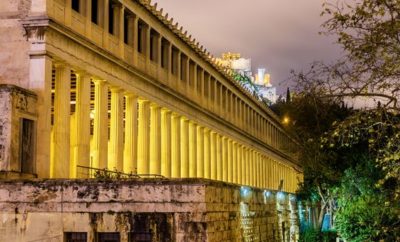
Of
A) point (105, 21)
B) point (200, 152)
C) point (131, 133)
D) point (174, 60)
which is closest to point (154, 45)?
point (174, 60)

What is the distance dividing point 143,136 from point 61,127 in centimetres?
1220

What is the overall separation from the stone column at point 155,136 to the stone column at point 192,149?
8638 millimetres

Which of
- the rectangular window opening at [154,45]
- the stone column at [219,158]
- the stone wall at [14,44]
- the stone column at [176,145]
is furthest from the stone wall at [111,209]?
the stone column at [219,158]

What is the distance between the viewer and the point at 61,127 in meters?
35.0

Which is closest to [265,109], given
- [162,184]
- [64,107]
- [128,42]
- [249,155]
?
[249,155]

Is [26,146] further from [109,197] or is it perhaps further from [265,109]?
[265,109]

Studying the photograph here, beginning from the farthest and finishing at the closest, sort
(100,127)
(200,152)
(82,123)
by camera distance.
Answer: (200,152)
(100,127)
(82,123)

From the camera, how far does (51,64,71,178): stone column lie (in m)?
34.7

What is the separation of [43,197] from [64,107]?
47.3ft

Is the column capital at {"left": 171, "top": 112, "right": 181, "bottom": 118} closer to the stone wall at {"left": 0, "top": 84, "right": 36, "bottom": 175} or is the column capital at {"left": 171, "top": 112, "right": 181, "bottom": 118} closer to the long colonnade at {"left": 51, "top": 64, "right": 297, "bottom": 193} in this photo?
the long colonnade at {"left": 51, "top": 64, "right": 297, "bottom": 193}

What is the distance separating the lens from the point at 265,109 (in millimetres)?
95000

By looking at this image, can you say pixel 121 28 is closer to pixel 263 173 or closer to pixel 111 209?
pixel 111 209

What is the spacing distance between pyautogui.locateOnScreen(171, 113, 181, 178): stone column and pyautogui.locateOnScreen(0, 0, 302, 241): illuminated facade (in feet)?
0.33

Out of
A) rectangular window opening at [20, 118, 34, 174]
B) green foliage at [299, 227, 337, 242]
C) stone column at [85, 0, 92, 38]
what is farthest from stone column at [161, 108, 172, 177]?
rectangular window opening at [20, 118, 34, 174]
